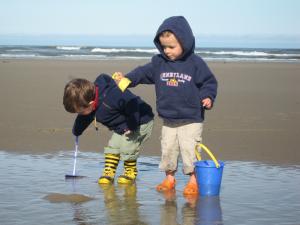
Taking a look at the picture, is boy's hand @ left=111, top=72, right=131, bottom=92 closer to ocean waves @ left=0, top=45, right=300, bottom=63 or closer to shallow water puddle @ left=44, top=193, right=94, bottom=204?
shallow water puddle @ left=44, top=193, right=94, bottom=204

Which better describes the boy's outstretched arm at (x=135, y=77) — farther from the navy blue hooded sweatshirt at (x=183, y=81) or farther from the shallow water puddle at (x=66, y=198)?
the shallow water puddle at (x=66, y=198)

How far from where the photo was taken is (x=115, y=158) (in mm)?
5758

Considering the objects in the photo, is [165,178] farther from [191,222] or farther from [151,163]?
[191,222]

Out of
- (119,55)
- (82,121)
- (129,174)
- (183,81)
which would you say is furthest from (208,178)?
(119,55)

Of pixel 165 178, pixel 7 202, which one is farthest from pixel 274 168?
pixel 7 202

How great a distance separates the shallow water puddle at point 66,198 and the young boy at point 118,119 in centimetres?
53

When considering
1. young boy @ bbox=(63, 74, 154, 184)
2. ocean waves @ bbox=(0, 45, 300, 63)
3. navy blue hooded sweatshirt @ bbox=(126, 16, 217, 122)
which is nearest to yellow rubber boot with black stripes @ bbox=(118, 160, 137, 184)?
young boy @ bbox=(63, 74, 154, 184)

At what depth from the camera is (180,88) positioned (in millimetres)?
5285

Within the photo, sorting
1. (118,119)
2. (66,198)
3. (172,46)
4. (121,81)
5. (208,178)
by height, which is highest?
(172,46)

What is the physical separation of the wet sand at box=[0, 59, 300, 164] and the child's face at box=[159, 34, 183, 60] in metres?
1.27

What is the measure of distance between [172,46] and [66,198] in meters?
1.43

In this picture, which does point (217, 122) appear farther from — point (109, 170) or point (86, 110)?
point (86, 110)

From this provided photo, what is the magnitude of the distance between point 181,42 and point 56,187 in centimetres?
151

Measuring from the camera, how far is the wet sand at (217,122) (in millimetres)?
7234
